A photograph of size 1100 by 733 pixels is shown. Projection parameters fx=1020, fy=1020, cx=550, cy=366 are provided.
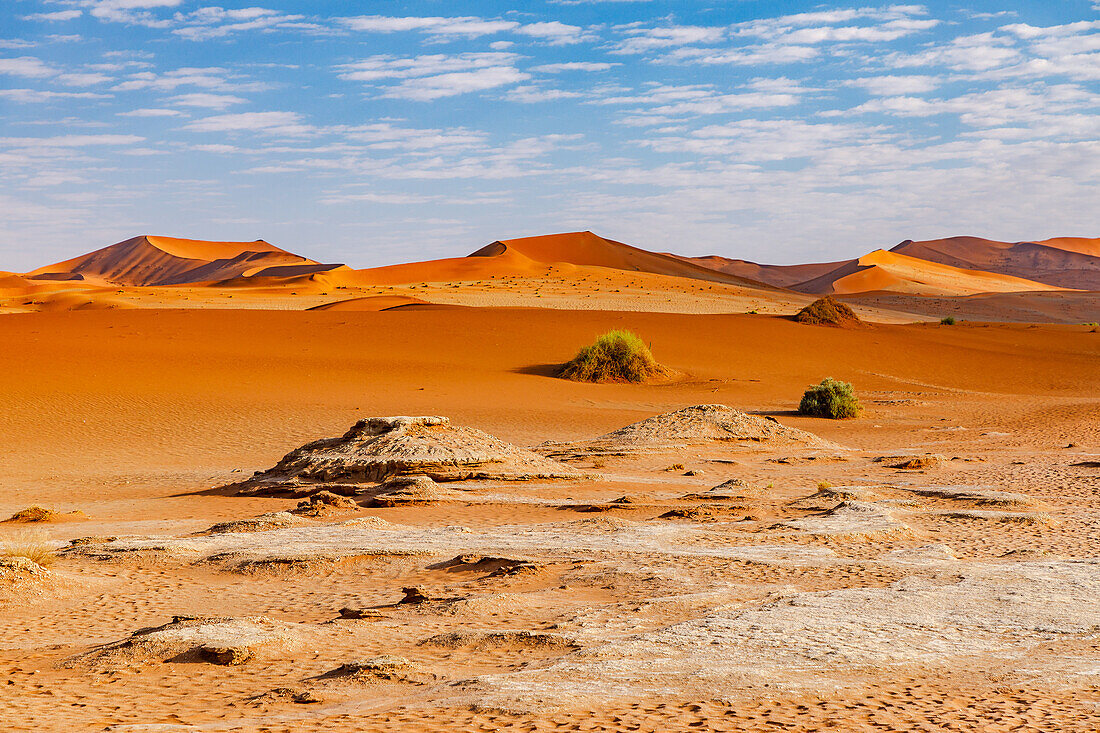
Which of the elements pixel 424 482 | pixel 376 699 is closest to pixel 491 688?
pixel 376 699

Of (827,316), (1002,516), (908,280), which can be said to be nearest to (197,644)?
(1002,516)

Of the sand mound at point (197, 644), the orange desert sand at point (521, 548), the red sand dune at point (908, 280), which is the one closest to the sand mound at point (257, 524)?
the orange desert sand at point (521, 548)

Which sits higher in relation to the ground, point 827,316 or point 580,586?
point 827,316

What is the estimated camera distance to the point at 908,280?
376 feet

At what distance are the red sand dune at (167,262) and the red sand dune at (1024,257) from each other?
98.3 meters

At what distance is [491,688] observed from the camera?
Result: 18.4 ft

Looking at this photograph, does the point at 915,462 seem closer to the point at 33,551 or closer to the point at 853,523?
the point at 853,523

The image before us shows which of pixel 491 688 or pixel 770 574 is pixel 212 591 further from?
pixel 770 574

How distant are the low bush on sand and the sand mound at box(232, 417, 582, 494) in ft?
47.3

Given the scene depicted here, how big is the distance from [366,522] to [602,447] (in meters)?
7.19

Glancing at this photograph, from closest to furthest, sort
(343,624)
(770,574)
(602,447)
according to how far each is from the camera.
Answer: (343,624), (770,574), (602,447)

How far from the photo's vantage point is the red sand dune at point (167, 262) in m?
127

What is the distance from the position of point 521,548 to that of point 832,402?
15975mm

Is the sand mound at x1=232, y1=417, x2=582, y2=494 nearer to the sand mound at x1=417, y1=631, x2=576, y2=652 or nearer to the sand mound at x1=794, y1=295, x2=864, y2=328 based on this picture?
the sand mound at x1=417, y1=631, x2=576, y2=652
